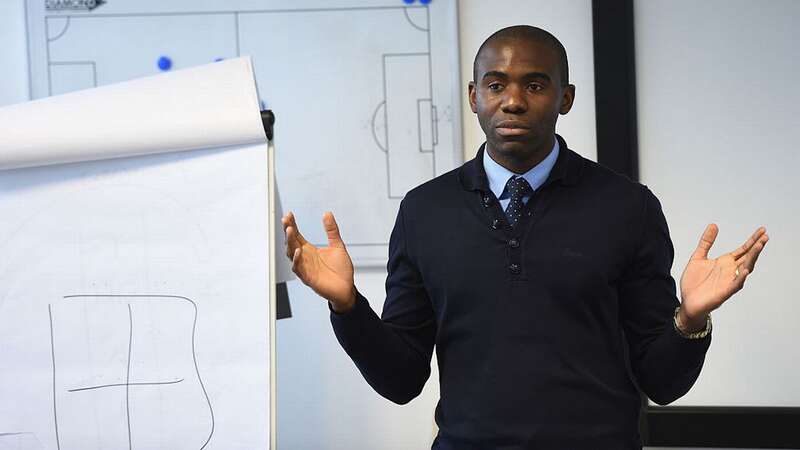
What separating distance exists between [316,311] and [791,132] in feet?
4.61

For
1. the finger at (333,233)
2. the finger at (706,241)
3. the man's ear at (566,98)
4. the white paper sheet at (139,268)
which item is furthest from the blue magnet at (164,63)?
the finger at (706,241)

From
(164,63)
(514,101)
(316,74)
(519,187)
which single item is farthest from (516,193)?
(164,63)

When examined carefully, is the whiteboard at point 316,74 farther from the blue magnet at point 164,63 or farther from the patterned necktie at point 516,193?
the patterned necktie at point 516,193

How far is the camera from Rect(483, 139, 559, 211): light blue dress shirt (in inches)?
49.3

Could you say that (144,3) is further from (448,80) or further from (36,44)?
(448,80)

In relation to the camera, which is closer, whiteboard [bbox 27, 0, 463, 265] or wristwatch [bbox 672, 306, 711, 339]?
wristwatch [bbox 672, 306, 711, 339]

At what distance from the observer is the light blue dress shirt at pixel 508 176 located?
1.25 metres

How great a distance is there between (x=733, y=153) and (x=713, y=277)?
1.25 m

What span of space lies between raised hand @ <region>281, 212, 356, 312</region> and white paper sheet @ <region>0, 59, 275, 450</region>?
0.38 metres

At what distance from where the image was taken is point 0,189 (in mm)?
1611

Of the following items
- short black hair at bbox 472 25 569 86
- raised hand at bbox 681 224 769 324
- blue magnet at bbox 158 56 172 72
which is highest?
blue magnet at bbox 158 56 172 72

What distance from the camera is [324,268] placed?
122 centimetres

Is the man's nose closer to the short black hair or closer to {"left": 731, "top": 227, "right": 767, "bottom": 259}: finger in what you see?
the short black hair

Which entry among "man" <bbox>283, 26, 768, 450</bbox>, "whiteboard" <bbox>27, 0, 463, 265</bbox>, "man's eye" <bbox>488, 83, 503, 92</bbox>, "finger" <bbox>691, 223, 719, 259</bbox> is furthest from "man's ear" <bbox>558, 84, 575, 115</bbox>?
"whiteboard" <bbox>27, 0, 463, 265</bbox>
